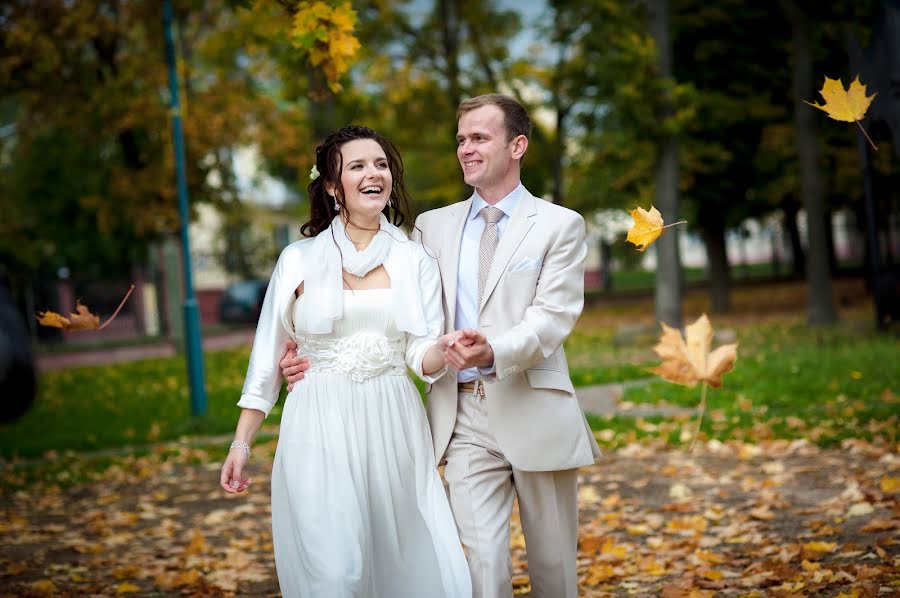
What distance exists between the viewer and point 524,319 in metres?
3.88

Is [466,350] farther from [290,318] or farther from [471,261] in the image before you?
[290,318]

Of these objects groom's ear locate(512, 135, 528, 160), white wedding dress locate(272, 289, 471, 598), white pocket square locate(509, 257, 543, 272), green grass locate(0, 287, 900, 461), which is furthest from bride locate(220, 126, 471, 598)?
green grass locate(0, 287, 900, 461)

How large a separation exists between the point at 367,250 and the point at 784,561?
Answer: 2.94m

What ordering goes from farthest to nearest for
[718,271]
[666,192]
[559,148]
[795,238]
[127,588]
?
[795,238]
[559,148]
[718,271]
[666,192]
[127,588]

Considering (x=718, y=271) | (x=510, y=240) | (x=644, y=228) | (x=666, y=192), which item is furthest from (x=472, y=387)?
(x=718, y=271)

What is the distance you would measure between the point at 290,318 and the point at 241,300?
1022 inches

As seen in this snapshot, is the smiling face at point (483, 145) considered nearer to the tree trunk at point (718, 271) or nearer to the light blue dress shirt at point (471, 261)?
the light blue dress shirt at point (471, 261)

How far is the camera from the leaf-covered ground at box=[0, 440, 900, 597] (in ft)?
17.8

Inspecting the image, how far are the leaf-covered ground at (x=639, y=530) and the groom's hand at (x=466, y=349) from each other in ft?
6.95

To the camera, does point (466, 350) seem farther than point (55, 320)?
No

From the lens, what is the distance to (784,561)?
5.44 m

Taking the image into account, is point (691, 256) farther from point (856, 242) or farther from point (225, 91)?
point (225, 91)

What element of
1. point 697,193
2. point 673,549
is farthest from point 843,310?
point 673,549

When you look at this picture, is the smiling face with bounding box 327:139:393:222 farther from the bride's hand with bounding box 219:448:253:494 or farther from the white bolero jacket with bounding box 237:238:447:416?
the bride's hand with bounding box 219:448:253:494
